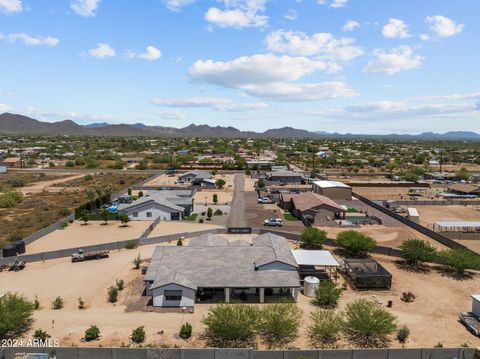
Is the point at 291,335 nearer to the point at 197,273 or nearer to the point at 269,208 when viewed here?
the point at 197,273

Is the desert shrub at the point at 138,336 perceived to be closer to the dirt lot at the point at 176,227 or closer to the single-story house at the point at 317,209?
the dirt lot at the point at 176,227

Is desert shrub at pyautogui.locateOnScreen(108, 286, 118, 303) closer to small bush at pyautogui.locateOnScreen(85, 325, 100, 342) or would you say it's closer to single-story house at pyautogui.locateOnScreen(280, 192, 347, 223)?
small bush at pyautogui.locateOnScreen(85, 325, 100, 342)

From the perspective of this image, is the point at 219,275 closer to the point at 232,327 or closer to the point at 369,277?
the point at 232,327

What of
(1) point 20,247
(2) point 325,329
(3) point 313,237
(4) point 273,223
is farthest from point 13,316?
(4) point 273,223

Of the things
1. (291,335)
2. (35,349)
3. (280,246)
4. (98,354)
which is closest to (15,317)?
(35,349)

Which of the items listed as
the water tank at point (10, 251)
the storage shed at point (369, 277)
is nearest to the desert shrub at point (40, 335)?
the water tank at point (10, 251)

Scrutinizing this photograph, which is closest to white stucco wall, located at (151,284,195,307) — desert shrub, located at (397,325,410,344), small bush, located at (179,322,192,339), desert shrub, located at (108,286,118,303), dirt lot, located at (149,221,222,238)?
desert shrub, located at (108,286,118,303)
